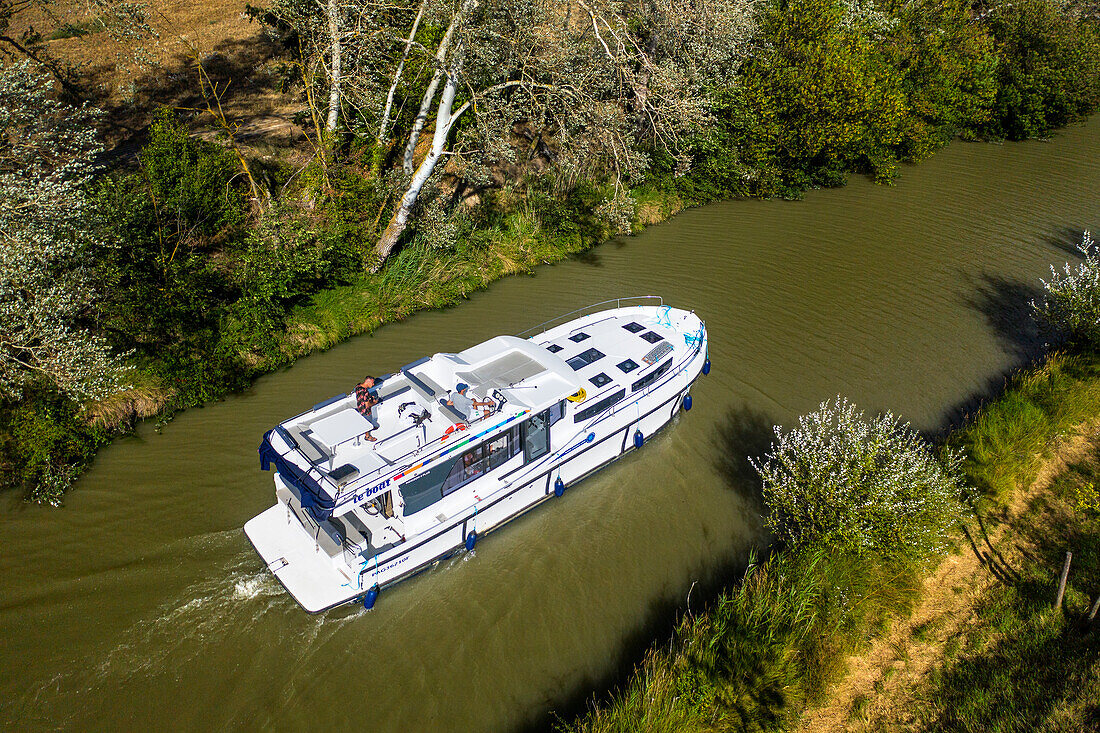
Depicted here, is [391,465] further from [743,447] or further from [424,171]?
[424,171]

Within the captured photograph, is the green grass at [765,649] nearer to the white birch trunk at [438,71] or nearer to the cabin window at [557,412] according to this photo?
the cabin window at [557,412]

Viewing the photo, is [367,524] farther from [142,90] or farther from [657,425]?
[142,90]

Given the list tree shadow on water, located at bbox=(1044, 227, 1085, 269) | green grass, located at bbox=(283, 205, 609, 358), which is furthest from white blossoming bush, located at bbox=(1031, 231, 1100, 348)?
green grass, located at bbox=(283, 205, 609, 358)

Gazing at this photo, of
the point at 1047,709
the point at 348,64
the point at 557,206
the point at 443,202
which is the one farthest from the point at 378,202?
the point at 1047,709

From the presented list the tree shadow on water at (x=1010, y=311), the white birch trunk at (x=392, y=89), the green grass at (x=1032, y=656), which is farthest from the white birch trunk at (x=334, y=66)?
the tree shadow on water at (x=1010, y=311)

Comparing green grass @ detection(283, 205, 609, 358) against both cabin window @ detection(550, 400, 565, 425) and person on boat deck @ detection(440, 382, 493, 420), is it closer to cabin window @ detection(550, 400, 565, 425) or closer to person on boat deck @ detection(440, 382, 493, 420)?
person on boat deck @ detection(440, 382, 493, 420)
